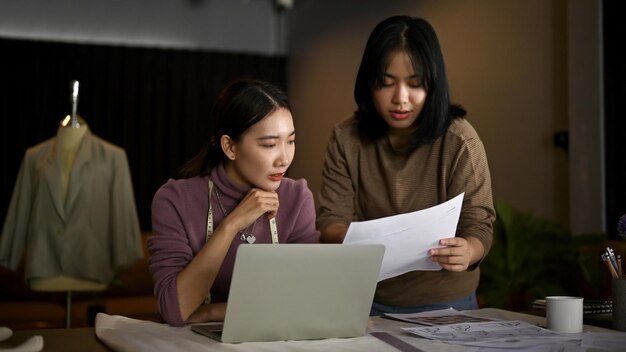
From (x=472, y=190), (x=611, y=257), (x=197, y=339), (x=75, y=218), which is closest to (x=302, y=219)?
(x=472, y=190)

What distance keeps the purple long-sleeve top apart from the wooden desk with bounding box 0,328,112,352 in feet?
0.55

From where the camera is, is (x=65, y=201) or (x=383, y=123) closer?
(x=383, y=123)

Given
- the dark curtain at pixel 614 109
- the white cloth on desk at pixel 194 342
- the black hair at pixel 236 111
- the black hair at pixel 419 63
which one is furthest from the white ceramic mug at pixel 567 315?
the dark curtain at pixel 614 109

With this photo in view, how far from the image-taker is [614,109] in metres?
3.95

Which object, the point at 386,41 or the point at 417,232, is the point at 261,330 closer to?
the point at 417,232

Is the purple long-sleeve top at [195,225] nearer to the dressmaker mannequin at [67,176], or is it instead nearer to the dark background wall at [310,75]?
the dressmaker mannequin at [67,176]

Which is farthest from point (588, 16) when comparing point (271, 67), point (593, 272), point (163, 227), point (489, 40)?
point (271, 67)

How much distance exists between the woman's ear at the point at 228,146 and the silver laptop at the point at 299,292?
1.57 feet

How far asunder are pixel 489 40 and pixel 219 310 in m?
3.57

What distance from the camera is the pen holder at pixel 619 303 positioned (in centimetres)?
163

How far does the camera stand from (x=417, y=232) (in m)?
1.67

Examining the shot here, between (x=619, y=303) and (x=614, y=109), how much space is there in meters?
2.52

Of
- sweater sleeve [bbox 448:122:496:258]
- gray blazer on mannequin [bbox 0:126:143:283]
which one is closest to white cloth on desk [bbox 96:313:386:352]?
sweater sleeve [bbox 448:122:496:258]

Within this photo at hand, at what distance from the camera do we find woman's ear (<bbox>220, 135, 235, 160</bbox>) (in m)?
1.83
